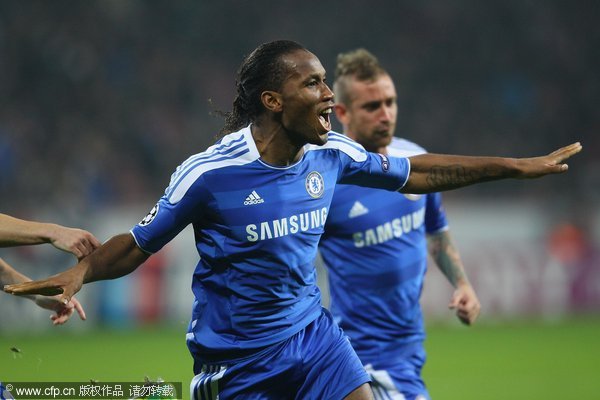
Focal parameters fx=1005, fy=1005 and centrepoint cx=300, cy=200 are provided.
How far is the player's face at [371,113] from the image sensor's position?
621 cm

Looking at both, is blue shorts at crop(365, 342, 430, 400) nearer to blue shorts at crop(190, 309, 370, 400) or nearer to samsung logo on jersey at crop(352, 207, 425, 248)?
samsung logo on jersey at crop(352, 207, 425, 248)

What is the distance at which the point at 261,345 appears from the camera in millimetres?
4527

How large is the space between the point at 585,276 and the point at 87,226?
7310 mm

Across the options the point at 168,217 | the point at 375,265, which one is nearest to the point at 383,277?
the point at 375,265

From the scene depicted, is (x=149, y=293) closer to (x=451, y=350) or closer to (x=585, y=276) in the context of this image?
(x=451, y=350)

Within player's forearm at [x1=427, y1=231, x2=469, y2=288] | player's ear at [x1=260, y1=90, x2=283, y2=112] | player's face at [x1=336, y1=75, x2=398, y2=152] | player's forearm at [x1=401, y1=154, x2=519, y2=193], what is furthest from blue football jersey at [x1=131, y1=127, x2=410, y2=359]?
player's forearm at [x1=427, y1=231, x2=469, y2=288]

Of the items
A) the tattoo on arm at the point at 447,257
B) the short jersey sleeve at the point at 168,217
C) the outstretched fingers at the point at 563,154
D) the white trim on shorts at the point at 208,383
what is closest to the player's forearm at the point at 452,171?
the outstretched fingers at the point at 563,154

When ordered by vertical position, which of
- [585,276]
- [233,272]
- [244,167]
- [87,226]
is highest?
[87,226]

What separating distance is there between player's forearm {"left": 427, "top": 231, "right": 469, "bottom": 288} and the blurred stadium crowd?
31.2ft

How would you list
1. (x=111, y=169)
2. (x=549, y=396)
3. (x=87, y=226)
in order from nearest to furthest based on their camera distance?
(x=549, y=396) → (x=87, y=226) → (x=111, y=169)

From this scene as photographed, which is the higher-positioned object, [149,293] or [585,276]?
[149,293]

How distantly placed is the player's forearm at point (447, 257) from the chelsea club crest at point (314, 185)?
1782 mm

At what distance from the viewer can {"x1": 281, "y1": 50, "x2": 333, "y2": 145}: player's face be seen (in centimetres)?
460

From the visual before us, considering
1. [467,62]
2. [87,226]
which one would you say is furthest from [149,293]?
[467,62]
